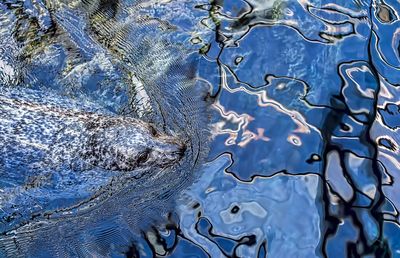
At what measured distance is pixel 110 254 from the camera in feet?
20.9

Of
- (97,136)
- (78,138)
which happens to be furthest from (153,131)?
(78,138)

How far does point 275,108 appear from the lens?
25.1 ft

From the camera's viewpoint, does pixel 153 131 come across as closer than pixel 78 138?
Yes

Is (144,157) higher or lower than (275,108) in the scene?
lower

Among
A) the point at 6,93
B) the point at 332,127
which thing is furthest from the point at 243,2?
the point at 6,93

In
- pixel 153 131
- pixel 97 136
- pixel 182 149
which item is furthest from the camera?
pixel 97 136

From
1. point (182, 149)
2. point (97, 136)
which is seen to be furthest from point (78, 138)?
point (182, 149)

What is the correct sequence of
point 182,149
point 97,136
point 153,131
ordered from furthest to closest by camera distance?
point 97,136 → point 153,131 → point 182,149

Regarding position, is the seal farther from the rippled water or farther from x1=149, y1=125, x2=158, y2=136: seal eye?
the rippled water

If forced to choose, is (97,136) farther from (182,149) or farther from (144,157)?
(182,149)

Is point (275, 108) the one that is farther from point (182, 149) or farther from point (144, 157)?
point (144, 157)

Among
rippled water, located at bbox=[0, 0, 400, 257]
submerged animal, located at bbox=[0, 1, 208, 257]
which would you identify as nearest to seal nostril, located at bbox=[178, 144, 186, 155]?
submerged animal, located at bbox=[0, 1, 208, 257]

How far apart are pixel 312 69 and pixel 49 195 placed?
11.3 feet

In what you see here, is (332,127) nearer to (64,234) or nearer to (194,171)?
(194,171)
